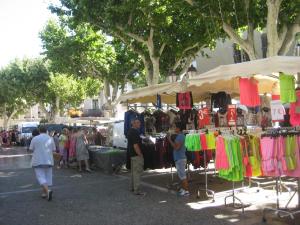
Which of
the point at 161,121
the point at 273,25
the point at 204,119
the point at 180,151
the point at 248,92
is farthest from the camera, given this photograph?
the point at 273,25

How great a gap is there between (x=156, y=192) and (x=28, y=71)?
37.9m

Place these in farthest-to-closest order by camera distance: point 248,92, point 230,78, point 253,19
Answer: point 253,19 → point 248,92 → point 230,78

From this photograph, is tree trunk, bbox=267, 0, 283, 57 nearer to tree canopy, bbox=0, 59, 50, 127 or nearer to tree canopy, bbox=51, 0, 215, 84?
tree canopy, bbox=51, 0, 215, 84

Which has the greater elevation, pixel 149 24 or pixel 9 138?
pixel 149 24

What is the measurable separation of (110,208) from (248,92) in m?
3.61

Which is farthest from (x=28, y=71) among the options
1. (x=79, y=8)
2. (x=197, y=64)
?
(x=79, y=8)

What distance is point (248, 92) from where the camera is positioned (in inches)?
301

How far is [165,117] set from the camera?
11.8 meters

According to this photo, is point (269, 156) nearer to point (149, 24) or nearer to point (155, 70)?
point (149, 24)

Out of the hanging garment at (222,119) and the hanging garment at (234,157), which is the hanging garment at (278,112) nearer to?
the hanging garment at (234,157)

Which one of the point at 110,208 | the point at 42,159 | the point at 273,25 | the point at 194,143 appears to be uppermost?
the point at 273,25

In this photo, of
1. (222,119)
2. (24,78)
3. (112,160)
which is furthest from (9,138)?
(222,119)

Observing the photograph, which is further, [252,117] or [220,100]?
[220,100]

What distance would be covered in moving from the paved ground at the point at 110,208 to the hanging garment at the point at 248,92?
1.99 meters
